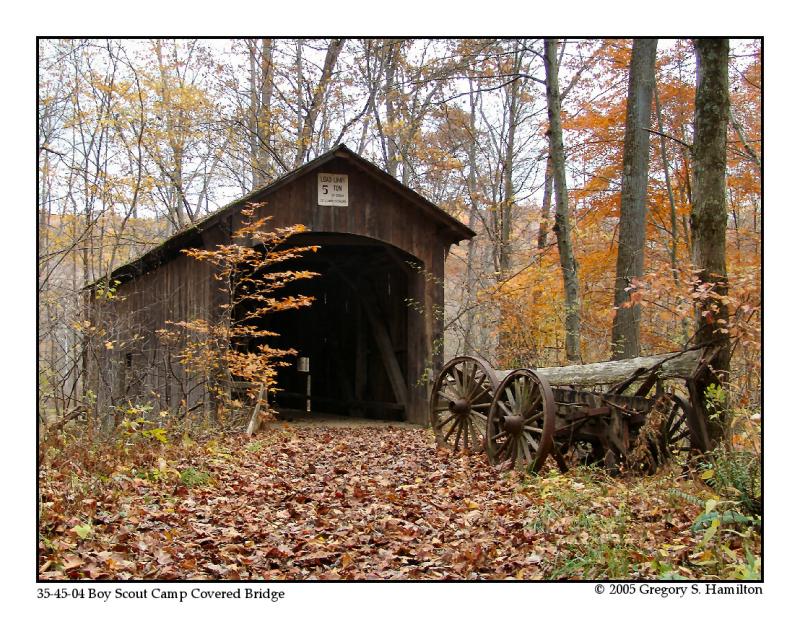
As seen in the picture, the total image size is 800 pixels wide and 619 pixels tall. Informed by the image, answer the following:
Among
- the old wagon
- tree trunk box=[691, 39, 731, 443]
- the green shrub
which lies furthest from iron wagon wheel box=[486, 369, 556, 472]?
the green shrub

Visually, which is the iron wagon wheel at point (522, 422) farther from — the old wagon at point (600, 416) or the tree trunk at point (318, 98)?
the tree trunk at point (318, 98)

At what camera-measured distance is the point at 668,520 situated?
4.94m

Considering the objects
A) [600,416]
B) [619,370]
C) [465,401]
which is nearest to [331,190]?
[465,401]

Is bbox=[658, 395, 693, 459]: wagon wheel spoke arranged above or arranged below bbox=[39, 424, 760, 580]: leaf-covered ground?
above

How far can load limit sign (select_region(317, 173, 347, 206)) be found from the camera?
12594 millimetres

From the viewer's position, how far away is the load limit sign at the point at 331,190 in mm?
12594

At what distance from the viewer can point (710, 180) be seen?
273 inches

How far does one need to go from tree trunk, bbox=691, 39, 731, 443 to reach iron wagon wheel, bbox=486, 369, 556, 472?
1492mm

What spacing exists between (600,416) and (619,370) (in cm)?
55

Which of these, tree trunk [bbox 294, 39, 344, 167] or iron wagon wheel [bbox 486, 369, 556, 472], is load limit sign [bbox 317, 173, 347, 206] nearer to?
iron wagon wheel [bbox 486, 369, 556, 472]

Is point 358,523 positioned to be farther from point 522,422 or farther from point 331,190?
point 331,190

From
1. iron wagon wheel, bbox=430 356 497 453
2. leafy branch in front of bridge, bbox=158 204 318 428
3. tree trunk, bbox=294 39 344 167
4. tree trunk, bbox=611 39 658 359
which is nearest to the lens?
iron wagon wheel, bbox=430 356 497 453

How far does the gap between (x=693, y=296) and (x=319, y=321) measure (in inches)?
498

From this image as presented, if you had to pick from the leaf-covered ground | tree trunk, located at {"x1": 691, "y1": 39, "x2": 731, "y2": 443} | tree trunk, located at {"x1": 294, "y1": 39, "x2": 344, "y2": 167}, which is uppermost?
tree trunk, located at {"x1": 294, "y1": 39, "x2": 344, "y2": 167}
